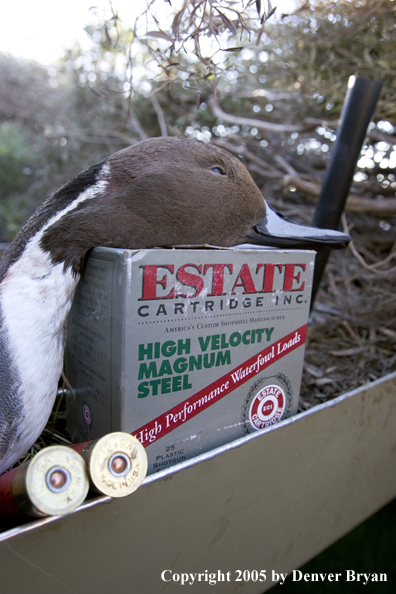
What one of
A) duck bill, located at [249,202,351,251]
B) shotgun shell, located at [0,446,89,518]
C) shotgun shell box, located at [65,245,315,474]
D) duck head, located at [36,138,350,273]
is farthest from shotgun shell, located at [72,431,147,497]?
duck bill, located at [249,202,351,251]

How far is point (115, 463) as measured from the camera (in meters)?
0.43

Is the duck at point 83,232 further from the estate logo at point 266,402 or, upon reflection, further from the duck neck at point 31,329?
the estate logo at point 266,402

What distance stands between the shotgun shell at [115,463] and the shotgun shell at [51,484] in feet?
0.04

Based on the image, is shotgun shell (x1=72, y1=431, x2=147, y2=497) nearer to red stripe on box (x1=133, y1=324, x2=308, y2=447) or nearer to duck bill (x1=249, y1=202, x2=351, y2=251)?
red stripe on box (x1=133, y1=324, x2=308, y2=447)

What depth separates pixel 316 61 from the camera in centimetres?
175

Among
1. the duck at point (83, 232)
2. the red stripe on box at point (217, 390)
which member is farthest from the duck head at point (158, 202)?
the red stripe on box at point (217, 390)

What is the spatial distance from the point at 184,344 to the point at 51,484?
0.27 metres

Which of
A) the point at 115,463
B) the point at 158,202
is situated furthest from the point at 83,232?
the point at 115,463

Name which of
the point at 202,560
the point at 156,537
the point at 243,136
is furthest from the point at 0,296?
the point at 243,136

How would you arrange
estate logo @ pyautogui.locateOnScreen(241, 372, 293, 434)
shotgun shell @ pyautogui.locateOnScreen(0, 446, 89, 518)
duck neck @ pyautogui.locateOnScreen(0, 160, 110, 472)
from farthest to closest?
1. estate logo @ pyautogui.locateOnScreen(241, 372, 293, 434)
2. duck neck @ pyautogui.locateOnScreen(0, 160, 110, 472)
3. shotgun shell @ pyautogui.locateOnScreen(0, 446, 89, 518)

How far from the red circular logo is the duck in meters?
0.28

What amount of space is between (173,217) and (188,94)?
6.05 ft

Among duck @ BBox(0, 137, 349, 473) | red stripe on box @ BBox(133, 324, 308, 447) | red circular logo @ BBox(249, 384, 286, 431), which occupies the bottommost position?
red circular logo @ BBox(249, 384, 286, 431)

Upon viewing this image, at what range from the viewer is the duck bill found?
72 cm
